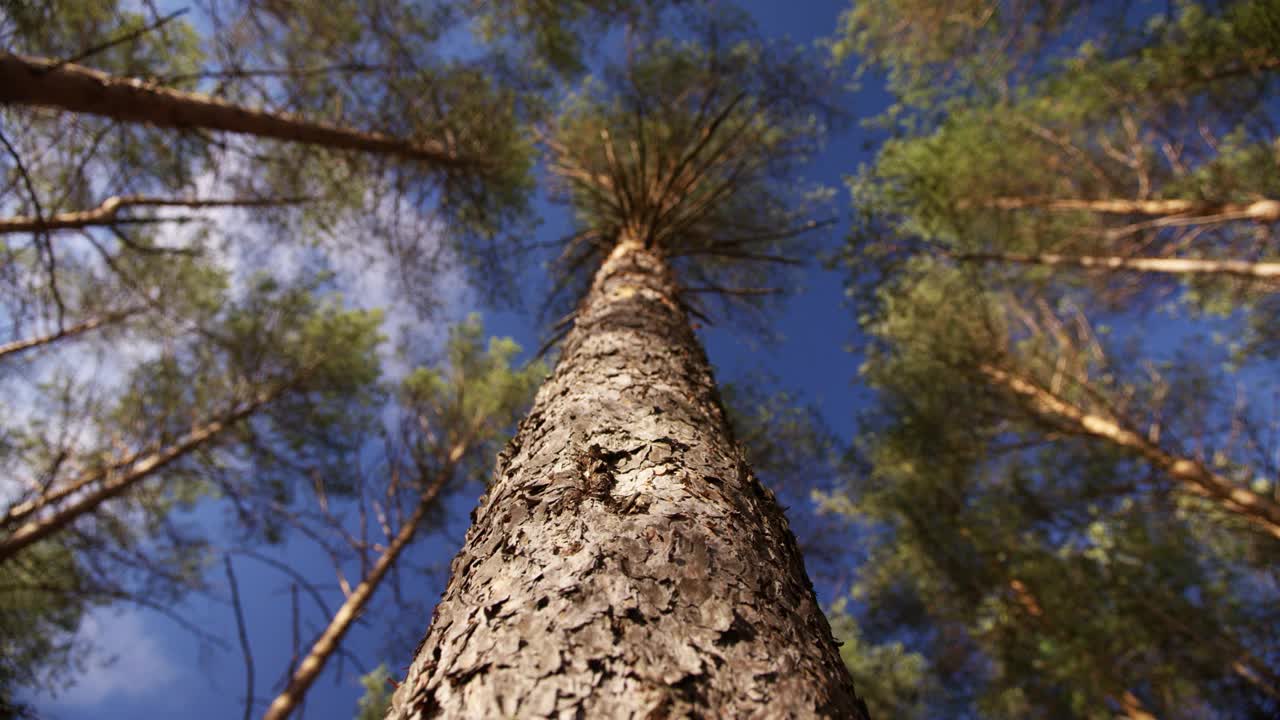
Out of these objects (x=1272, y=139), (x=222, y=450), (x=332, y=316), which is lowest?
(x=222, y=450)

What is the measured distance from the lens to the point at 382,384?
905cm

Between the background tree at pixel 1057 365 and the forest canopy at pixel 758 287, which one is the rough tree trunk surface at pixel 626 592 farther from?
the background tree at pixel 1057 365

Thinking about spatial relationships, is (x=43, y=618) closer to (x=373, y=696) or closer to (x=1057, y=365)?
(x=373, y=696)

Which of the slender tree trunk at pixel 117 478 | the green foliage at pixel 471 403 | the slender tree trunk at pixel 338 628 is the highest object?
the green foliage at pixel 471 403

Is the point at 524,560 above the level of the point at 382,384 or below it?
below

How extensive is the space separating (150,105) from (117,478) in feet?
14.7

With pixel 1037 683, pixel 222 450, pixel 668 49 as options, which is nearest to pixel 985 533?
pixel 1037 683

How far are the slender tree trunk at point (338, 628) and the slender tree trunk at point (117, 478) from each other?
2147 millimetres

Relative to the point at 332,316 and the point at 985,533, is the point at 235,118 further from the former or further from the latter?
the point at 985,533

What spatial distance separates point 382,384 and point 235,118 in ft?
18.1

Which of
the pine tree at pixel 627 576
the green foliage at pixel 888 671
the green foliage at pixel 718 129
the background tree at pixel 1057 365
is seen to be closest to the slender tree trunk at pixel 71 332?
the green foliage at pixel 718 129

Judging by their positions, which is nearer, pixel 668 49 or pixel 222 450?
pixel 668 49

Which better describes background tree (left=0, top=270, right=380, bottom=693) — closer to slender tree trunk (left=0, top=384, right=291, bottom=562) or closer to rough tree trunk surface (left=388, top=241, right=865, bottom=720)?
slender tree trunk (left=0, top=384, right=291, bottom=562)

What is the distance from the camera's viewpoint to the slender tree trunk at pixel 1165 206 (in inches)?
200
